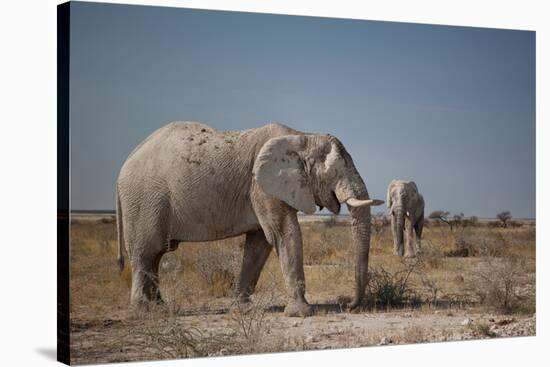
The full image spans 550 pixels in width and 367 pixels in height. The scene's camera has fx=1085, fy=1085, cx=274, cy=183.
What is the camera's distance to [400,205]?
19.3 meters

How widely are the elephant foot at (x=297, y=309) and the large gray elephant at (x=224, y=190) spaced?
0.01 meters

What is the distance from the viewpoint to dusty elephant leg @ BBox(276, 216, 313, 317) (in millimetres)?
13148

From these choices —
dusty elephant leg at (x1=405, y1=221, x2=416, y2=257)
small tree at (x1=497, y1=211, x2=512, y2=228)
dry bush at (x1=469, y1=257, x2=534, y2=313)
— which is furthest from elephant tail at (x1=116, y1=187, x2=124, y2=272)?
dusty elephant leg at (x1=405, y1=221, x2=416, y2=257)

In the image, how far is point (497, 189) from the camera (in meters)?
15.5

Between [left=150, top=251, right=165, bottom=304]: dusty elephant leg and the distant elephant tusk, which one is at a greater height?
the distant elephant tusk

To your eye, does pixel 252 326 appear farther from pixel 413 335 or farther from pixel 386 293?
pixel 386 293

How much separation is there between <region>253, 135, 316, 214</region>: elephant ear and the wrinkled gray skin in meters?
4.81

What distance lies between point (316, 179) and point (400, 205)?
6046mm

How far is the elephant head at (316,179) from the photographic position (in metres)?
13.3

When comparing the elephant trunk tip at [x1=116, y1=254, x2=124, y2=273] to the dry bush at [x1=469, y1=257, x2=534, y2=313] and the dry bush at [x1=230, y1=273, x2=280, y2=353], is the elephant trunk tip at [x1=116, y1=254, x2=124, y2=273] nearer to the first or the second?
the dry bush at [x1=230, y1=273, x2=280, y2=353]

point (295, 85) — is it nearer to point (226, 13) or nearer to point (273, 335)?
point (226, 13)

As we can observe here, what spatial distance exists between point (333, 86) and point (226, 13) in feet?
6.54

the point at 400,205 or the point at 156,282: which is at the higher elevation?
the point at 400,205

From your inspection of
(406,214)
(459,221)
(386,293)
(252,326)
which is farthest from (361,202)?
(406,214)
